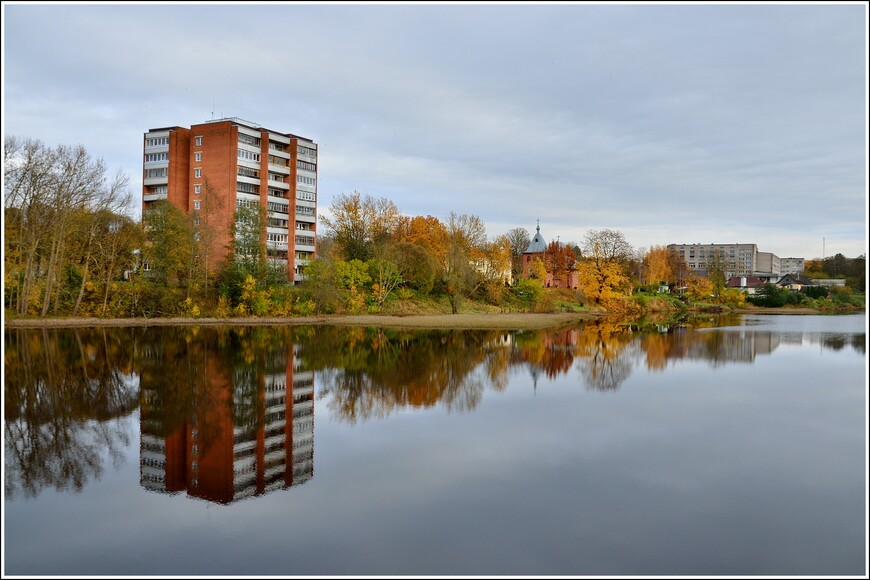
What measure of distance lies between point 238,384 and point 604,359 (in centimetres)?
1669

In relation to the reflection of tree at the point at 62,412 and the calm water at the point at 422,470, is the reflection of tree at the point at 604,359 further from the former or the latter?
the reflection of tree at the point at 62,412

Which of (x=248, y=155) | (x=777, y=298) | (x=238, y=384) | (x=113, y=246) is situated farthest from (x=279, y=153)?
(x=777, y=298)

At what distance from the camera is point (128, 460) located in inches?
467

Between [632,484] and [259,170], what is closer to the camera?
[632,484]

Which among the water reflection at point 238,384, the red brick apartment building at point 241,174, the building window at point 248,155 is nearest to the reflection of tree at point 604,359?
the water reflection at point 238,384

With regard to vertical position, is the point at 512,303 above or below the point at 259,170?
below

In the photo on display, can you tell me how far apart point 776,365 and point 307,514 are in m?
24.8

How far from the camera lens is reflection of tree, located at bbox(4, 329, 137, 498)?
1113cm

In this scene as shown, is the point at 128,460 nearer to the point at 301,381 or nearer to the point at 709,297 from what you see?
the point at 301,381

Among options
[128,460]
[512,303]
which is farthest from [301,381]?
[512,303]

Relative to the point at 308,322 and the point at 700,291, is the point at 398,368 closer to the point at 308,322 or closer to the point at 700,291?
the point at 308,322

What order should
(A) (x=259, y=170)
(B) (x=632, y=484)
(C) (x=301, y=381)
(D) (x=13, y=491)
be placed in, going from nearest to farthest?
1. (D) (x=13, y=491)
2. (B) (x=632, y=484)
3. (C) (x=301, y=381)
4. (A) (x=259, y=170)

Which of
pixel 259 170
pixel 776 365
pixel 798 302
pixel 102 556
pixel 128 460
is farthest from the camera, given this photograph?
pixel 798 302

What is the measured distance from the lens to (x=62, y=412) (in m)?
15.3
